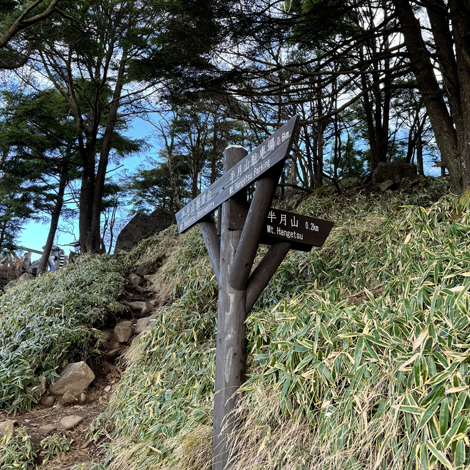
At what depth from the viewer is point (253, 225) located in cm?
258

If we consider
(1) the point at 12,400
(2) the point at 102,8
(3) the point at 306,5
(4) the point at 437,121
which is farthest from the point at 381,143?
(1) the point at 12,400

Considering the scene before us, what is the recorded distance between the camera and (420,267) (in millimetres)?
2713

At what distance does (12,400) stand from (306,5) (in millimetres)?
7017

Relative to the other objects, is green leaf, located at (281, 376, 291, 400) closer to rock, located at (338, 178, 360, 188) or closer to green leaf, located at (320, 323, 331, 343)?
green leaf, located at (320, 323, 331, 343)

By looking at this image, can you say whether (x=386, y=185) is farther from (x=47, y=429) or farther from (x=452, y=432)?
(x=47, y=429)

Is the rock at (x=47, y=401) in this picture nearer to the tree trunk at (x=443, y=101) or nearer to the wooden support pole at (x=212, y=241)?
the wooden support pole at (x=212, y=241)

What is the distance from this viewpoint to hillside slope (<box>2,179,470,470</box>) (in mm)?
1804

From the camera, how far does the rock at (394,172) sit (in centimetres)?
631

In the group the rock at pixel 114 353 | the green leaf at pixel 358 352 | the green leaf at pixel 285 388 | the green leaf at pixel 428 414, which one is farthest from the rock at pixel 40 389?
the green leaf at pixel 428 414

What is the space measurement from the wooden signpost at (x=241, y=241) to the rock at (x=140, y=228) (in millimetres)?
6744

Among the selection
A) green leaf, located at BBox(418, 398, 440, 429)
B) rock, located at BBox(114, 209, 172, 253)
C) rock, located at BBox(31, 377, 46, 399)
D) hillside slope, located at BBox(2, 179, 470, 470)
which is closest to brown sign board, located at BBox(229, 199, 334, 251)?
hillside slope, located at BBox(2, 179, 470, 470)

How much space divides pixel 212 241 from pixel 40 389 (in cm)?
262

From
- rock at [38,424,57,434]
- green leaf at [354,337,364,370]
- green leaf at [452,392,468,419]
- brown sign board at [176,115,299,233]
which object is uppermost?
brown sign board at [176,115,299,233]

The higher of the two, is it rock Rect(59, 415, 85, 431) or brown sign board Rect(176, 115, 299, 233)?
brown sign board Rect(176, 115, 299, 233)
